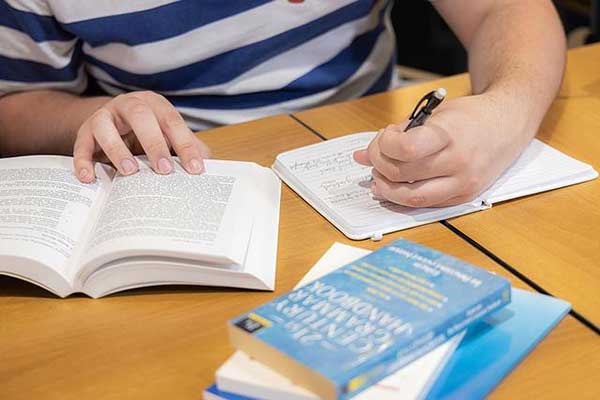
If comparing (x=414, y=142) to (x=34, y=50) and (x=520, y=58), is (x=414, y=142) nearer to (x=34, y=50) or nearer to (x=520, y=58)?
(x=520, y=58)

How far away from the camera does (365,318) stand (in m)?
0.72

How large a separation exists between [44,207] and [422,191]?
43 centimetres

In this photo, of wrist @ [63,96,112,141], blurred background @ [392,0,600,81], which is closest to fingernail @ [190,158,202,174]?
wrist @ [63,96,112,141]

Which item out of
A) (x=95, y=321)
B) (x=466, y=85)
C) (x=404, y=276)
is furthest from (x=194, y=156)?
(x=466, y=85)

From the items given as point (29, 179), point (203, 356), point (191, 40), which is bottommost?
point (203, 356)

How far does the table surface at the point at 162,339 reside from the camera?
0.77 meters

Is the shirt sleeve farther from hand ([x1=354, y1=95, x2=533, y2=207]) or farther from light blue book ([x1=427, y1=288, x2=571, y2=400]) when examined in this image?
light blue book ([x1=427, y1=288, x2=571, y2=400])

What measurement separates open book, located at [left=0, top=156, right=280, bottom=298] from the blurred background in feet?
6.82

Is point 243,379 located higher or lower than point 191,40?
lower

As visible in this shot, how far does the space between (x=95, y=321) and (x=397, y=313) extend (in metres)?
0.33

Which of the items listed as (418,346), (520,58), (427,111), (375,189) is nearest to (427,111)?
(427,111)

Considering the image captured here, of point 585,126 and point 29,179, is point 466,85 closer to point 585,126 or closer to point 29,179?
point 585,126

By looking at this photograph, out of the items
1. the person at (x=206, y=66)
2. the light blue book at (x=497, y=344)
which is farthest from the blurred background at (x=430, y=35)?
the light blue book at (x=497, y=344)

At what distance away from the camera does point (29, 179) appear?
1.05 meters
